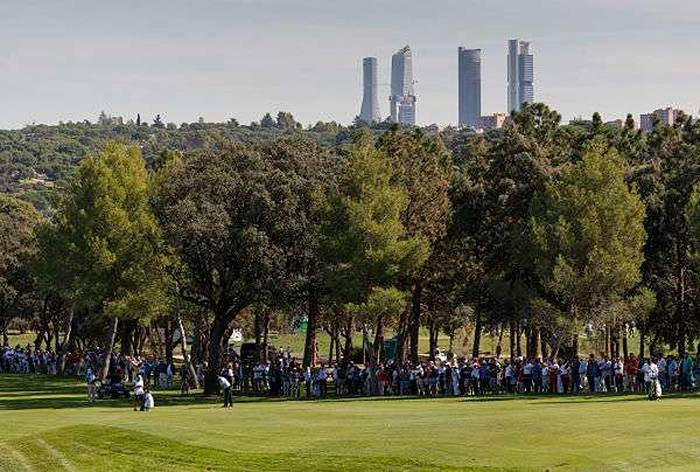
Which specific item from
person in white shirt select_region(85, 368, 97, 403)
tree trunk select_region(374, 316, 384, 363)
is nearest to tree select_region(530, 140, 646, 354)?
tree trunk select_region(374, 316, 384, 363)

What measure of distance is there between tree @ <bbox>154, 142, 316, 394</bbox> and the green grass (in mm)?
11154

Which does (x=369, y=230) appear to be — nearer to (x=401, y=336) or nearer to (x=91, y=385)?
(x=401, y=336)

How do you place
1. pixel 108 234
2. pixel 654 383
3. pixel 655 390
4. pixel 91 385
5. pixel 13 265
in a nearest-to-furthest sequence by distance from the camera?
pixel 654 383 < pixel 655 390 < pixel 91 385 < pixel 108 234 < pixel 13 265

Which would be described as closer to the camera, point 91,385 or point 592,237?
point 91,385

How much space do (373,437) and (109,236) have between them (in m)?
35.8

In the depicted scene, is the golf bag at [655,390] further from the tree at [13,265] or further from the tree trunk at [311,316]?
the tree at [13,265]

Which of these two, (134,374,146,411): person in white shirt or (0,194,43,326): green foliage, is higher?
(0,194,43,326): green foliage

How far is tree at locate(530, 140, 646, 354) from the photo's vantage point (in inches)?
2276

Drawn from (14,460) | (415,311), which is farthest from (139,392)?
(415,311)

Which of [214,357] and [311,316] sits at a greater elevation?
[311,316]

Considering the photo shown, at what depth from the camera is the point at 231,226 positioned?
59.5 m

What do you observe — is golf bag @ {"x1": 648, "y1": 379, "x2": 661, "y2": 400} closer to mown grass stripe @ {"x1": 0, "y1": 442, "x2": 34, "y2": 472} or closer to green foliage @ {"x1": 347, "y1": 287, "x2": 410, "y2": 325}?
green foliage @ {"x1": 347, "y1": 287, "x2": 410, "y2": 325}

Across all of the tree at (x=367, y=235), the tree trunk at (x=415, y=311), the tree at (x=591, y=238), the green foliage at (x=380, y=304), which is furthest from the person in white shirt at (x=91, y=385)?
the tree at (x=591, y=238)

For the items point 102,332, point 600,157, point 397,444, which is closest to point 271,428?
point 397,444
